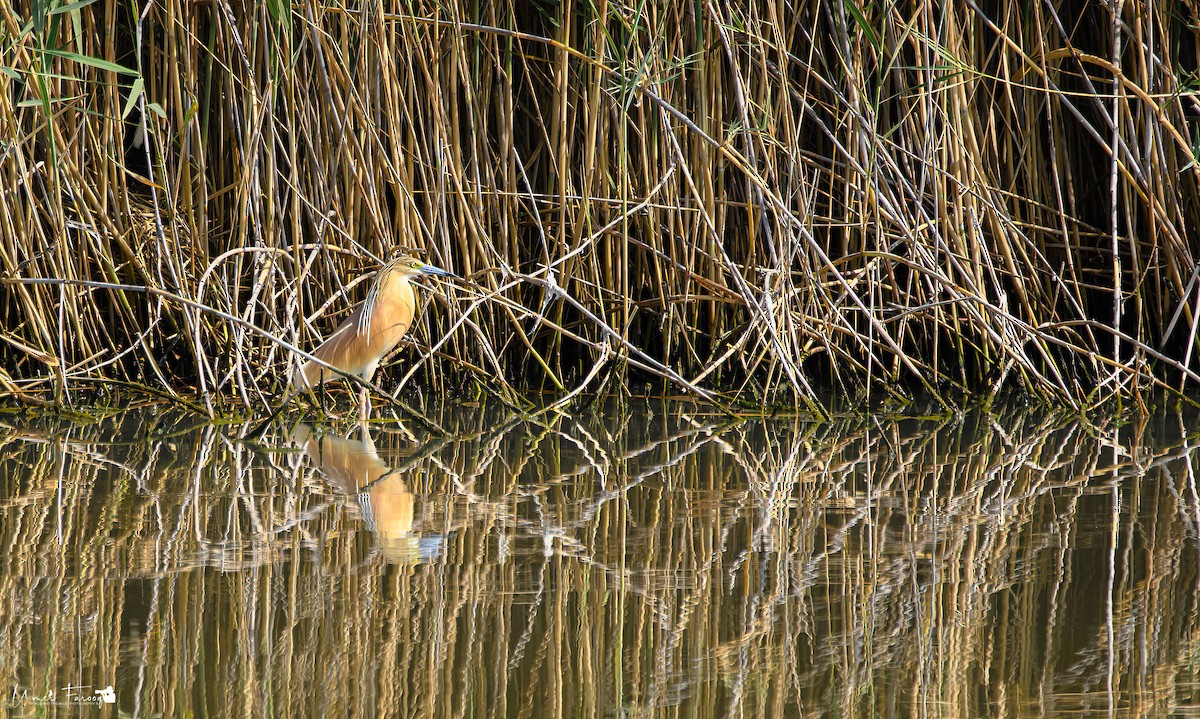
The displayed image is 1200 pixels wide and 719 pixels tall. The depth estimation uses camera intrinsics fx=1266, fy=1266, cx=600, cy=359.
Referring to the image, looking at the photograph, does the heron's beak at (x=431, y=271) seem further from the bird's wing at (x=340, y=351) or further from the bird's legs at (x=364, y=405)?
the bird's legs at (x=364, y=405)

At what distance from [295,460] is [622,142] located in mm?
1449

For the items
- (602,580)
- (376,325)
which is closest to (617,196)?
(376,325)

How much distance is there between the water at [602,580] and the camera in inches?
59.9

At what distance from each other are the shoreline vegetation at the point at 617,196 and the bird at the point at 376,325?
12cm

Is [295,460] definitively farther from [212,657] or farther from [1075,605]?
[1075,605]

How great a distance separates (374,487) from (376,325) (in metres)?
1.23

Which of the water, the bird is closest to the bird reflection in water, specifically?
the water


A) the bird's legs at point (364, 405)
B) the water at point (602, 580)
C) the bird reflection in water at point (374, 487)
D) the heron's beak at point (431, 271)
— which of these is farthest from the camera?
the heron's beak at point (431, 271)

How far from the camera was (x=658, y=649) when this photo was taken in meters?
1.67

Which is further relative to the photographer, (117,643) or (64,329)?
(64,329)

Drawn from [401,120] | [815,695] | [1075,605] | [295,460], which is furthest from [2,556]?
[401,120]

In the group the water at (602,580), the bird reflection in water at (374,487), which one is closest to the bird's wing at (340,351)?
the bird reflection in water at (374,487)

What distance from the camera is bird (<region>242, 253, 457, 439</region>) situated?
3.78 meters

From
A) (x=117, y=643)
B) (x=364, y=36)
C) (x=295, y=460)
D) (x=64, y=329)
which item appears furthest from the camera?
(x=64, y=329)
